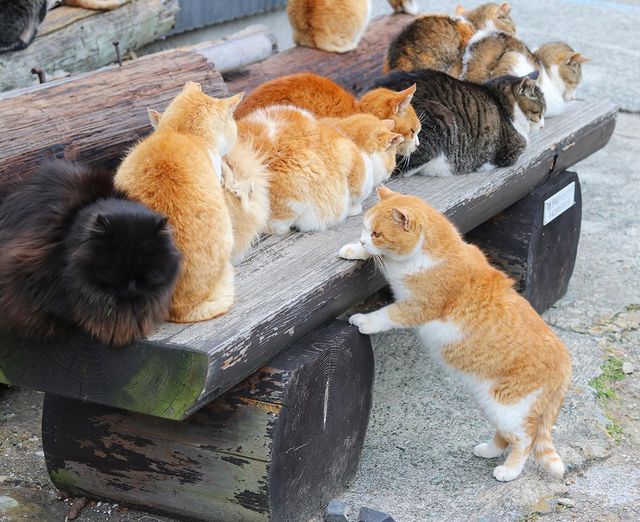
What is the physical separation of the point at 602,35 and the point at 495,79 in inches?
201

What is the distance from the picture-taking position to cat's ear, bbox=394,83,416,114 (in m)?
3.54

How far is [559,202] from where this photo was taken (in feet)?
14.2

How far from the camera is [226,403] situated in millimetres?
2535

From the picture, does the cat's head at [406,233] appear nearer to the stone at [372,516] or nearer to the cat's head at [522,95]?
the stone at [372,516]

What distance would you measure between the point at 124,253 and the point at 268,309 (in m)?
0.51

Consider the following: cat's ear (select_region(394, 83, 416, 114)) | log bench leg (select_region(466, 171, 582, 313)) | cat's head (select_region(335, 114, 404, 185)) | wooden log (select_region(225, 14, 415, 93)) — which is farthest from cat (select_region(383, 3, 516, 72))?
cat's head (select_region(335, 114, 404, 185))

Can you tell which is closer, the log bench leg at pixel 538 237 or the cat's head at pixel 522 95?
the cat's head at pixel 522 95

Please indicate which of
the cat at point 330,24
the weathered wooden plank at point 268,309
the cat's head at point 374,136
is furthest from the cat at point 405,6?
→ the cat's head at point 374,136

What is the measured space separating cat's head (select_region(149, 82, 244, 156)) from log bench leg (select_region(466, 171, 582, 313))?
1.91m

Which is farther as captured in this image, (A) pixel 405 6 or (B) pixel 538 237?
(A) pixel 405 6

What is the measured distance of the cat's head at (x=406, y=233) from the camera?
9.27 ft

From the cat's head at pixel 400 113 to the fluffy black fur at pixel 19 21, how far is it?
7.16ft

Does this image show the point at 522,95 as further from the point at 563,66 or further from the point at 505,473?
the point at 505,473

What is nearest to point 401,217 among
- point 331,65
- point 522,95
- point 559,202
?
point 522,95
